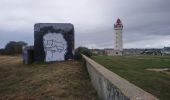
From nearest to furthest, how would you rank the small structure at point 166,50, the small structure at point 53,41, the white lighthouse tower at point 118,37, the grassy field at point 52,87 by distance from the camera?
the grassy field at point 52,87 → the small structure at point 53,41 → the white lighthouse tower at point 118,37 → the small structure at point 166,50

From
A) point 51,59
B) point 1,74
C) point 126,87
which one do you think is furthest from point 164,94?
point 51,59

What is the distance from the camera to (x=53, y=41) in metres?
27.1

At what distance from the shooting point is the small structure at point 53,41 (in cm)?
2698

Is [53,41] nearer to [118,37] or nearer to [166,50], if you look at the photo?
[118,37]

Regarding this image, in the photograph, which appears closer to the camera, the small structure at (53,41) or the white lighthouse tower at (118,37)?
the small structure at (53,41)

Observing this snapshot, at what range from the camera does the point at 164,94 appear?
12875 mm

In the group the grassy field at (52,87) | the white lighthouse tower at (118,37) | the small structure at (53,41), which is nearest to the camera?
the grassy field at (52,87)

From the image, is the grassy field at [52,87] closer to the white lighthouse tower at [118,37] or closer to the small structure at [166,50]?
the white lighthouse tower at [118,37]

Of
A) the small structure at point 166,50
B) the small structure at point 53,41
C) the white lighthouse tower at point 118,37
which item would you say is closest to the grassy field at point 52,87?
the small structure at point 53,41

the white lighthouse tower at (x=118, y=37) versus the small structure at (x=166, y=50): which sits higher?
the white lighthouse tower at (x=118, y=37)

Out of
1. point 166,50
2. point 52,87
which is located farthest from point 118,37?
point 52,87

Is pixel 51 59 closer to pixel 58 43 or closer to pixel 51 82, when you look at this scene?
pixel 58 43

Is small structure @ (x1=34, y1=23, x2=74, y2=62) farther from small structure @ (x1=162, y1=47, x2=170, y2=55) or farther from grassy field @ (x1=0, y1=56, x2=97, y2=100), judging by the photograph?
small structure @ (x1=162, y1=47, x2=170, y2=55)

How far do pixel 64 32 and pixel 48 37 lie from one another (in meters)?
1.20
